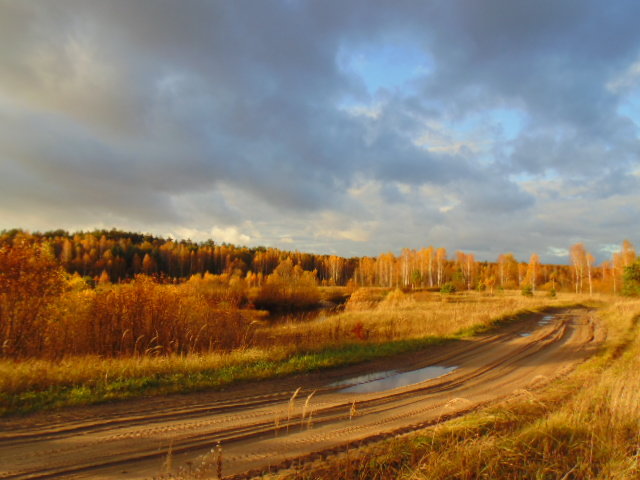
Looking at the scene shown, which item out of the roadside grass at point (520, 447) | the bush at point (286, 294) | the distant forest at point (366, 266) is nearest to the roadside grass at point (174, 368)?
the roadside grass at point (520, 447)

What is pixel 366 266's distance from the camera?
4742 inches

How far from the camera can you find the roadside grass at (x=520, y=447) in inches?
177

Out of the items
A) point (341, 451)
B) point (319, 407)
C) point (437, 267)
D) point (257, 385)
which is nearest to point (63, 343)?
point (257, 385)

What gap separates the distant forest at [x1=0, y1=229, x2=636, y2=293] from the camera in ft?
259

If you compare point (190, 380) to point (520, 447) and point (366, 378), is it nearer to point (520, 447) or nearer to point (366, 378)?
point (366, 378)

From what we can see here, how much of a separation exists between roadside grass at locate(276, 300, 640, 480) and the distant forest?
188 feet

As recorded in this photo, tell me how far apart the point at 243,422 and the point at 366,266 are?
4551 inches

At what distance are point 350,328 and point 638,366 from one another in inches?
430

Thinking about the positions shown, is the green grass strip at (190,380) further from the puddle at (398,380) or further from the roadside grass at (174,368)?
the puddle at (398,380)

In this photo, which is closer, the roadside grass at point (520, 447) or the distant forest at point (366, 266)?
the roadside grass at point (520, 447)

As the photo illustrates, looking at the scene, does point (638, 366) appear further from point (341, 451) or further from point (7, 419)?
point (7, 419)

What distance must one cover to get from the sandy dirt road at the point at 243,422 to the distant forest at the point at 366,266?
178 feet

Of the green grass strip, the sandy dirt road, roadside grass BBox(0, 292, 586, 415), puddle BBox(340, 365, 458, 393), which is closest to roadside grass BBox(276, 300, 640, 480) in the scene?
the sandy dirt road

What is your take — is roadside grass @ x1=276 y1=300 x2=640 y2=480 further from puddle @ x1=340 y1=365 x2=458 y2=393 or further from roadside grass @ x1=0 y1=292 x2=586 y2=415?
roadside grass @ x1=0 y1=292 x2=586 y2=415
